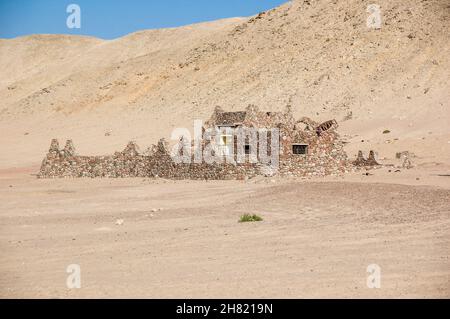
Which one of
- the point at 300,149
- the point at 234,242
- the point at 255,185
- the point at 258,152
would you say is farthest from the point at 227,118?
the point at 234,242

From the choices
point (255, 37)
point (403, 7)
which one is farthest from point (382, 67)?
point (255, 37)

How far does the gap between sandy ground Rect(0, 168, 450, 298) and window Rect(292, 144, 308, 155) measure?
4.07 m

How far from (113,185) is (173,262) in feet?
58.1

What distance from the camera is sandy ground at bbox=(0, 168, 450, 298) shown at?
10.7 meters

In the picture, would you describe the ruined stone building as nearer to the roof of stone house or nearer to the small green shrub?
the roof of stone house

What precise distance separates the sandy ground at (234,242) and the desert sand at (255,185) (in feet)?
0.18

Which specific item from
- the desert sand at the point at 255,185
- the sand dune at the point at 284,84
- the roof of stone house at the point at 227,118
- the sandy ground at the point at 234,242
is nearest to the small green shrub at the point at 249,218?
the sandy ground at the point at 234,242

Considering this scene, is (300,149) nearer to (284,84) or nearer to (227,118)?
(227,118)

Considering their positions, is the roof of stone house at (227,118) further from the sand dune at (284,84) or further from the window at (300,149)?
the sand dune at (284,84)

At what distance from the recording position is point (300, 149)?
29.4 m

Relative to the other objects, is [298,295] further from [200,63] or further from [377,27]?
[200,63]

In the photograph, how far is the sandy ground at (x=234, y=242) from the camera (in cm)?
1069

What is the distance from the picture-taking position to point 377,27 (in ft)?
220
